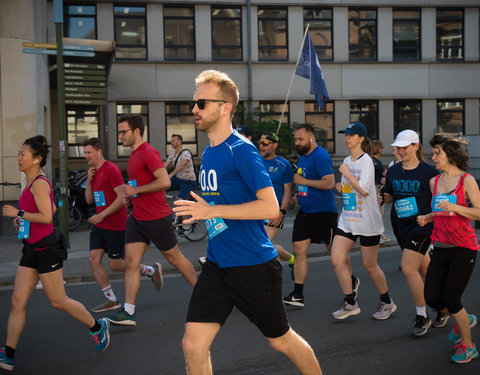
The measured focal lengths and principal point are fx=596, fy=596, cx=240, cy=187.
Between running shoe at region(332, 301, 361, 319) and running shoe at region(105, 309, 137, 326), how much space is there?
2021 mm

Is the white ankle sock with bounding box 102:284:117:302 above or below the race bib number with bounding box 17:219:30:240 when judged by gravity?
below

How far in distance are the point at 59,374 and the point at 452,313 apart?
10.2 feet

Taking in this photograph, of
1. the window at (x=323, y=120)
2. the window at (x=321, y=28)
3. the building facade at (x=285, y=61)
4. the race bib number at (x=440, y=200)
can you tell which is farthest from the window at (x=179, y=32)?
the race bib number at (x=440, y=200)

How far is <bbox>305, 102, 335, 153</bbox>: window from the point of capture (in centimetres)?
2684

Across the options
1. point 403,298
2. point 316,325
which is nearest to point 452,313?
point 316,325

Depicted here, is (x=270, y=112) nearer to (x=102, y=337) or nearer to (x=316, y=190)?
(x=316, y=190)

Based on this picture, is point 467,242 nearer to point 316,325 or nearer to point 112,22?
point 316,325

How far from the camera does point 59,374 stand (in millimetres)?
4602

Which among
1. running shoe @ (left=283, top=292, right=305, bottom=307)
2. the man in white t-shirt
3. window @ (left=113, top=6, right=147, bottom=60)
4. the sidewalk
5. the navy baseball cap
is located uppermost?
window @ (left=113, top=6, right=147, bottom=60)

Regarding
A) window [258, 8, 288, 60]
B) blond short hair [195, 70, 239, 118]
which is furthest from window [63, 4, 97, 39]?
blond short hair [195, 70, 239, 118]

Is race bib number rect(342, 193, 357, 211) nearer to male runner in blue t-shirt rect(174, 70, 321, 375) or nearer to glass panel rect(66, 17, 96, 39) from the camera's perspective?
male runner in blue t-shirt rect(174, 70, 321, 375)

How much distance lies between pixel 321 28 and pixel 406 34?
4.03 meters

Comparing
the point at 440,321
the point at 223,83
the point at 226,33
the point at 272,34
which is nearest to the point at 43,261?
the point at 223,83

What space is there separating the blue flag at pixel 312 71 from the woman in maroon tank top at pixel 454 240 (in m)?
8.26
